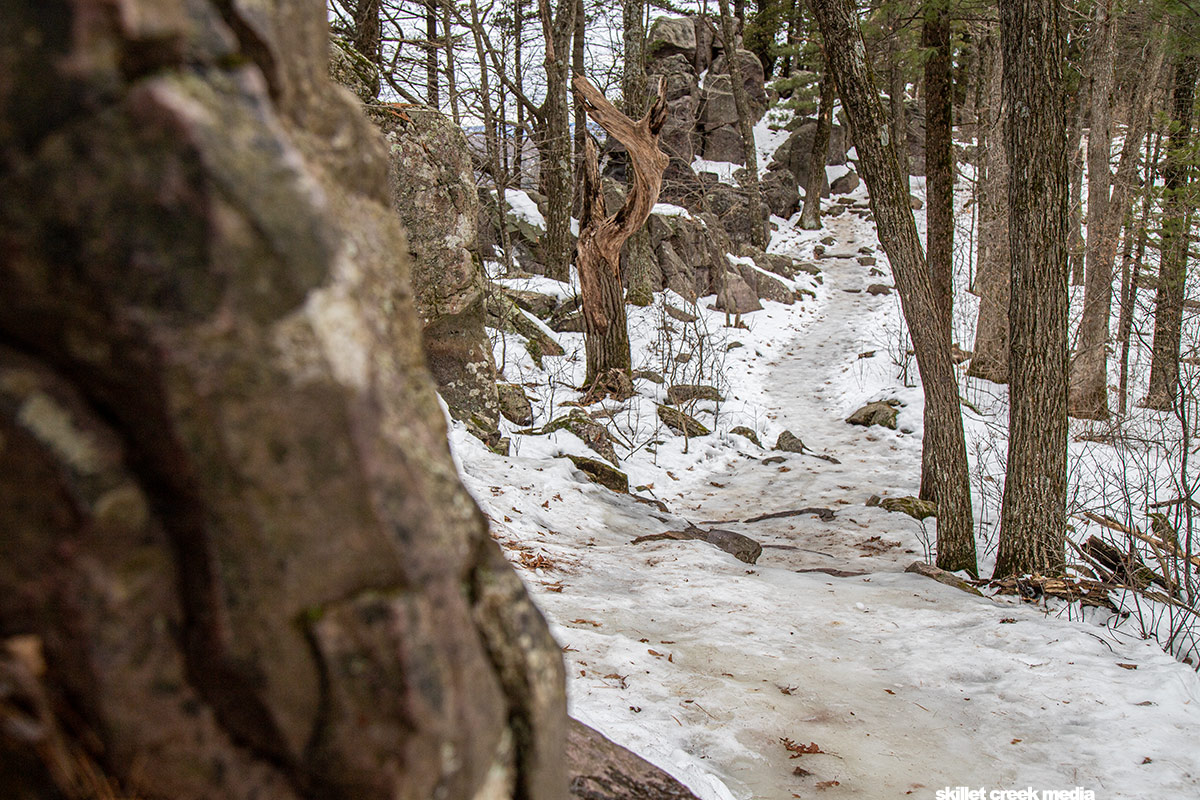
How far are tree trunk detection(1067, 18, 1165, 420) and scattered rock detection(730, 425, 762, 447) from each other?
3.99m

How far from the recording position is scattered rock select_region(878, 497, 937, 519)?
5.77m

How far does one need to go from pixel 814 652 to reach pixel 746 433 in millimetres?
4929

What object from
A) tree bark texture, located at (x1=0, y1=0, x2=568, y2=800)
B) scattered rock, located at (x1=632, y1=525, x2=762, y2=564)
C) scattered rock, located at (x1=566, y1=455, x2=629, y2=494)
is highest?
tree bark texture, located at (x1=0, y1=0, x2=568, y2=800)

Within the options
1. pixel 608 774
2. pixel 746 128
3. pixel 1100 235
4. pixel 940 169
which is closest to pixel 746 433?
pixel 940 169

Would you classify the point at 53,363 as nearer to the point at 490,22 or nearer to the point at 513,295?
the point at 513,295

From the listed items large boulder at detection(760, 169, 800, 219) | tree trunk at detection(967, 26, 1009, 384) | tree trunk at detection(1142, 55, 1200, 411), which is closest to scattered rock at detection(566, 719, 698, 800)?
tree trunk at detection(1142, 55, 1200, 411)

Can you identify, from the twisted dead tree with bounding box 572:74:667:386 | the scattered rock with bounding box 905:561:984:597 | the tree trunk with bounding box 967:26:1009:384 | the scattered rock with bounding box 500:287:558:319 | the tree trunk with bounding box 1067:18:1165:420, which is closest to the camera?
the scattered rock with bounding box 905:561:984:597

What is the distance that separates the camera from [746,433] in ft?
26.9

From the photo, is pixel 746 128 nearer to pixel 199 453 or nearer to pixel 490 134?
pixel 490 134

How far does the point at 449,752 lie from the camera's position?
101 cm

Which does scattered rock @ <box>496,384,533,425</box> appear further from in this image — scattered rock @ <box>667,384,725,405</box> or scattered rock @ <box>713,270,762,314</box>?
scattered rock @ <box>713,270,762,314</box>

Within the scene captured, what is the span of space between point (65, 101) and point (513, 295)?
31.2ft

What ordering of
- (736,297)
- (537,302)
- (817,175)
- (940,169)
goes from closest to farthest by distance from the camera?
(940,169) → (537,302) → (736,297) → (817,175)

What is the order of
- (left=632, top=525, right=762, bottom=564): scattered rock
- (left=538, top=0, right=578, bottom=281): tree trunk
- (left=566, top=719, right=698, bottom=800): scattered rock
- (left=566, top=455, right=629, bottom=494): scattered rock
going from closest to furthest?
(left=566, top=719, right=698, bottom=800): scattered rock, (left=632, top=525, right=762, bottom=564): scattered rock, (left=566, top=455, right=629, bottom=494): scattered rock, (left=538, top=0, right=578, bottom=281): tree trunk
